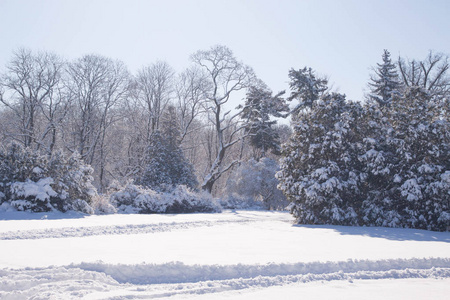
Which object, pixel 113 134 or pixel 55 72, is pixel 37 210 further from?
pixel 113 134

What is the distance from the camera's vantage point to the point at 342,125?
15.6 m

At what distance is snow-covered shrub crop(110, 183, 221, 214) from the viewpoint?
19125 millimetres

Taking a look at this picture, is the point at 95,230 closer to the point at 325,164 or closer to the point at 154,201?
the point at 154,201

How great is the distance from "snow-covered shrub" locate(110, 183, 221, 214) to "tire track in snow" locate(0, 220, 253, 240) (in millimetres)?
5128

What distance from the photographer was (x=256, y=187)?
84.5 feet

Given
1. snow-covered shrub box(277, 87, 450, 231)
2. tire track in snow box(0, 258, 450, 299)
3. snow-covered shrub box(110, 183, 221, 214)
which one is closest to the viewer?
tire track in snow box(0, 258, 450, 299)

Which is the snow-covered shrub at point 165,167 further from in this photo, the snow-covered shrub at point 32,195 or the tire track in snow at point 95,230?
the tire track in snow at point 95,230

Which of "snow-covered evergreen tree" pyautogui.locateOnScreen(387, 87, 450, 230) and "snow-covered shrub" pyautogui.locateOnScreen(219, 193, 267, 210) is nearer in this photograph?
→ "snow-covered evergreen tree" pyautogui.locateOnScreen(387, 87, 450, 230)

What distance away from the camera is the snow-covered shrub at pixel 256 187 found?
25.5m

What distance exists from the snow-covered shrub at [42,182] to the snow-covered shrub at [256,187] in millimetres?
10684

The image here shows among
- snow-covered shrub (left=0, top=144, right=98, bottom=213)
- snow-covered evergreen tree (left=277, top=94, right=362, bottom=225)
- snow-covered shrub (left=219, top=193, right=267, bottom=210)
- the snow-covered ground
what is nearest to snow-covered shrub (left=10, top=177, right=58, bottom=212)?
snow-covered shrub (left=0, top=144, right=98, bottom=213)

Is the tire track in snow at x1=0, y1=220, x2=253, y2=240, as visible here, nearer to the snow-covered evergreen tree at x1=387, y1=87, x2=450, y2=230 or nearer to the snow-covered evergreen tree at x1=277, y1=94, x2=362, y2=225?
the snow-covered evergreen tree at x1=277, y1=94, x2=362, y2=225

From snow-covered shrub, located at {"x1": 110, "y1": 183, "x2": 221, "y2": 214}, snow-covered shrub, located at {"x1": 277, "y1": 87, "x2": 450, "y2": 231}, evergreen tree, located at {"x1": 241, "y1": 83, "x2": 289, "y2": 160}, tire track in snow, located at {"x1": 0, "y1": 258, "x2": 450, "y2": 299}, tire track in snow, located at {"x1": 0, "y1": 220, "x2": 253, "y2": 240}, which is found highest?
evergreen tree, located at {"x1": 241, "y1": 83, "x2": 289, "y2": 160}

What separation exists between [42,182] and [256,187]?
566 inches
